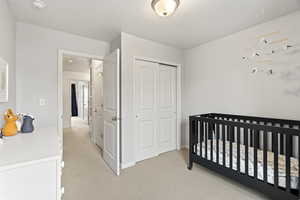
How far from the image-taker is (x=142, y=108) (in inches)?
107

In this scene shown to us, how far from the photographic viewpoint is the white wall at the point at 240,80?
1.89m

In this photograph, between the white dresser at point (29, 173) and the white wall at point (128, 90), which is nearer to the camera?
the white dresser at point (29, 173)

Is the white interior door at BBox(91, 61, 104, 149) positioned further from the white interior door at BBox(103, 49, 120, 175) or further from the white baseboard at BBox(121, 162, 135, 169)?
the white baseboard at BBox(121, 162, 135, 169)

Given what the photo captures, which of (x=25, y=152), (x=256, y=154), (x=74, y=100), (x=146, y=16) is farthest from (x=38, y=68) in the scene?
(x=74, y=100)

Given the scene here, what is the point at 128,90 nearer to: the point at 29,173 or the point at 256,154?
the point at 29,173

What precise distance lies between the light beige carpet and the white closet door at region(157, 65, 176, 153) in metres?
0.47

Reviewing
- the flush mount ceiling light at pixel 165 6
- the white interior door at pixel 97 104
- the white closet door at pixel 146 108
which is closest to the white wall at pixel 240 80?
the white closet door at pixel 146 108

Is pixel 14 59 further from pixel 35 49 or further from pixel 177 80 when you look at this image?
pixel 177 80

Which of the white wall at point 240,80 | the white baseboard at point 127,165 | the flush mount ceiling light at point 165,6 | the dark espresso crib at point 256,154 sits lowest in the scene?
the white baseboard at point 127,165

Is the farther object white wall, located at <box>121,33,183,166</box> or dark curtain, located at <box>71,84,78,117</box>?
dark curtain, located at <box>71,84,78,117</box>

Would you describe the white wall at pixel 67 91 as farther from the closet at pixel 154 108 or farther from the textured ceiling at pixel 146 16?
the closet at pixel 154 108

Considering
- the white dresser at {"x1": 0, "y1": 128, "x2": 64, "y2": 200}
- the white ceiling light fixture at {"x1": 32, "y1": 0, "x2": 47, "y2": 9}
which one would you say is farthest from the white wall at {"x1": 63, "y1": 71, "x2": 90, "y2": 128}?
the white dresser at {"x1": 0, "y1": 128, "x2": 64, "y2": 200}

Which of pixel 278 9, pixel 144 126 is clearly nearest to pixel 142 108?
pixel 144 126

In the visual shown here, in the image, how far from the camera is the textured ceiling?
1.66 metres
